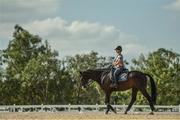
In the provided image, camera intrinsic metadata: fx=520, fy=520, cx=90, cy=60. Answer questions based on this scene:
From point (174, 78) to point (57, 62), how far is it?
17.0 meters

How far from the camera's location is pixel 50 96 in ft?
239

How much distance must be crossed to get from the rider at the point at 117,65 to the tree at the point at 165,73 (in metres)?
40.2

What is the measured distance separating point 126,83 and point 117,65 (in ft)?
3.51

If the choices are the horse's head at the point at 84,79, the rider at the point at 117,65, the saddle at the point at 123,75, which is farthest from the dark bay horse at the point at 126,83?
the rider at the point at 117,65

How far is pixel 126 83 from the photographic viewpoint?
981 inches

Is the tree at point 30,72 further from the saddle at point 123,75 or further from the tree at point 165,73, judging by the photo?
the saddle at point 123,75

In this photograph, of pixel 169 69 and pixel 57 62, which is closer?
pixel 169 69

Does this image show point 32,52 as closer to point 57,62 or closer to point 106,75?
point 57,62

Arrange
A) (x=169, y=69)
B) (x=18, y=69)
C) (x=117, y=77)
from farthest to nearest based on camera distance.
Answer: (x=18, y=69)
(x=169, y=69)
(x=117, y=77)

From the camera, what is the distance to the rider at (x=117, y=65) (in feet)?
78.9

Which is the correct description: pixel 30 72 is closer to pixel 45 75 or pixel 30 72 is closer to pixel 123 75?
pixel 45 75

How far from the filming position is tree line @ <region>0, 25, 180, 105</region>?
66188 millimetres

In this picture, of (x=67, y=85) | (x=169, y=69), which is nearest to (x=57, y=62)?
(x=67, y=85)

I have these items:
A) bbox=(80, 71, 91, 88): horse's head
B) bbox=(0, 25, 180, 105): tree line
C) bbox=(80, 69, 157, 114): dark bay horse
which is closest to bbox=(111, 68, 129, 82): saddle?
bbox=(80, 69, 157, 114): dark bay horse
